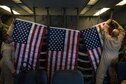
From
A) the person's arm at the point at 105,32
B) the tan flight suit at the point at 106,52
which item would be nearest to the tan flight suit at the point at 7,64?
the tan flight suit at the point at 106,52

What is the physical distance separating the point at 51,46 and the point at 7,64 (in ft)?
3.83

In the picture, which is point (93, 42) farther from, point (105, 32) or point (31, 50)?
point (31, 50)

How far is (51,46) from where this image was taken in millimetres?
6430

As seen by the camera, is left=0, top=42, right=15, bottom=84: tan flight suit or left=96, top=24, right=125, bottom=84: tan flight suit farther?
left=96, top=24, right=125, bottom=84: tan flight suit

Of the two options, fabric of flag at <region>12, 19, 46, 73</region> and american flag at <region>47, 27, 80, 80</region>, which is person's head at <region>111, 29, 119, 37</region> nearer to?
american flag at <region>47, 27, 80, 80</region>

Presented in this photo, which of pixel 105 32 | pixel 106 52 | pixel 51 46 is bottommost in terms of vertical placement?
pixel 106 52

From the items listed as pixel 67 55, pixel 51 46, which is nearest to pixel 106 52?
pixel 67 55

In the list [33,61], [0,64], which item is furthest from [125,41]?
[0,64]

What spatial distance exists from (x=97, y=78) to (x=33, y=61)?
1659mm

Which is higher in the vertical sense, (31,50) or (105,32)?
(105,32)

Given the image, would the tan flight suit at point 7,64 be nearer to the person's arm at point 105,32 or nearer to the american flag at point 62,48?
the american flag at point 62,48

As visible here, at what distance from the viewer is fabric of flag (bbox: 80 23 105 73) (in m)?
6.49

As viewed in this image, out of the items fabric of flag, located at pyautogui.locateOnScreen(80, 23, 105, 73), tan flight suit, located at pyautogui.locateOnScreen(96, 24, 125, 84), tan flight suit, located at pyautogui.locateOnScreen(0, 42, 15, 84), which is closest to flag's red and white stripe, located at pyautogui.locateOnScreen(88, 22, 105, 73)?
fabric of flag, located at pyautogui.locateOnScreen(80, 23, 105, 73)

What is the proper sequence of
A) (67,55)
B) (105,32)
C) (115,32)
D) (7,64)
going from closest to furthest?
(7,64) < (115,32) < (105,32) < (67,55)
